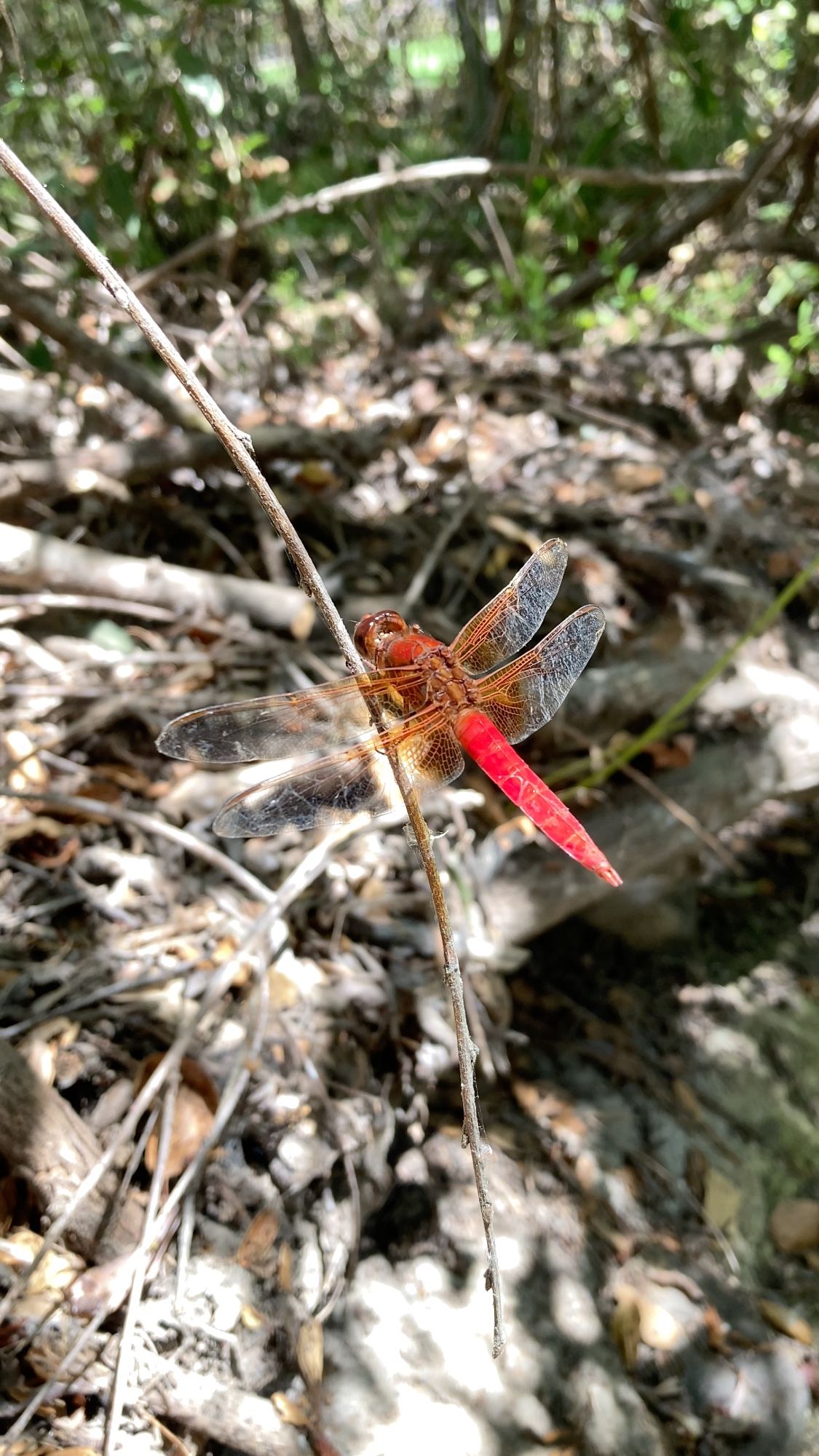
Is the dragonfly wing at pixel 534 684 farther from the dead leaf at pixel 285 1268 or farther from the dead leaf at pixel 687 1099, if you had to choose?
the dead leaf at pixel 687 1099

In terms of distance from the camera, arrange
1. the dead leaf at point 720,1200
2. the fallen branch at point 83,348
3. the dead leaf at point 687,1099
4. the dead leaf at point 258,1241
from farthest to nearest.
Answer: the fallen branch at point 83,348 < the dead leaf at point 687,1099 < the dead leaf at point 720,1200 < the dead leaf at point 258,1241

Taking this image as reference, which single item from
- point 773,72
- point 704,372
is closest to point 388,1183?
point 704,372

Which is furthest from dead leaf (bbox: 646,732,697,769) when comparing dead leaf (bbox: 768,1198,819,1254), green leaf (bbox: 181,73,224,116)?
green leaf (bbox: 181,73,224,116)

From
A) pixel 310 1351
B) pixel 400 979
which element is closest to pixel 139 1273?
pixel 310 1351

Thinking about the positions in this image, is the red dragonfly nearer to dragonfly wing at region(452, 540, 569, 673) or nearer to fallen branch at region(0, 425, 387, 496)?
dragonfly wing at region(452, 540, 569, 673)

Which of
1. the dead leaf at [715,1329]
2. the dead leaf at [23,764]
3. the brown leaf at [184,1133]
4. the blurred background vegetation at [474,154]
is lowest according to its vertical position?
the dead leaf at [715,1329]

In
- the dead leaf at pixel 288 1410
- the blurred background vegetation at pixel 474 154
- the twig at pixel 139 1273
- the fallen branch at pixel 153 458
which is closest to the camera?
the twig at pixel 139 1273

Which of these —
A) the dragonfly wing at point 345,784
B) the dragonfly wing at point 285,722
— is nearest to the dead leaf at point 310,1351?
the dragonfly wing at point 345,784
